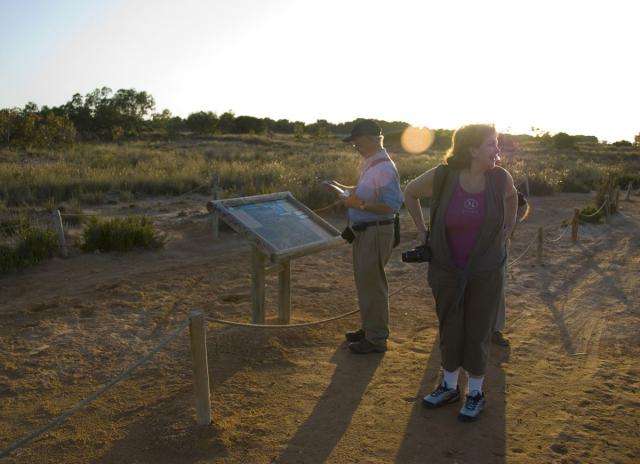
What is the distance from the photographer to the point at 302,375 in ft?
15.0

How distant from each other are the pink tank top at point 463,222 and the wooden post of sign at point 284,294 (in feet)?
7.28

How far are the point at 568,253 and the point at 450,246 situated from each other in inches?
259

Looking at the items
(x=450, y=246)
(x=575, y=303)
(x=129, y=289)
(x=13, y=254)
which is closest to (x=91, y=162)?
(x=13, y=254)

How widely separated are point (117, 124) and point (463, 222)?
50.2m

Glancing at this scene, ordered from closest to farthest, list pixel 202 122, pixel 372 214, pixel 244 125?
pixel 372 214, pixel 202 122, pixel 244 125

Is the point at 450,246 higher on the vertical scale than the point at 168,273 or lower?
higher

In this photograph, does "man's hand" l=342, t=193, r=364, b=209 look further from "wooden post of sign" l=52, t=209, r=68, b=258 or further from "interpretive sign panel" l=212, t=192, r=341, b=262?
"wooden post of sign" l=52, t=209, r=68, b=258

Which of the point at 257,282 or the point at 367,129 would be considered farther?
the point at 257,282

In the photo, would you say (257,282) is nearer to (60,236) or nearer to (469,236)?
(469,236)

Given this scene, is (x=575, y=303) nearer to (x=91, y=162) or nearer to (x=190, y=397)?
(x=190, y=397)

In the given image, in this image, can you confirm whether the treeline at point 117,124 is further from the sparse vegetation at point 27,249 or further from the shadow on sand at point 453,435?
the shadow on sand at point 453,435

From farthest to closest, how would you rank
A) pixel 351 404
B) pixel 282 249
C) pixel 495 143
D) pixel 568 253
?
pixel 568 253 → pixel 282 249 → pixel 351 404 → pixel 495 143

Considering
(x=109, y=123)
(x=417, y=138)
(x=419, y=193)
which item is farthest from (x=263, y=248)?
(x=417, y=138)

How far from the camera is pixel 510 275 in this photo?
7891 mm
